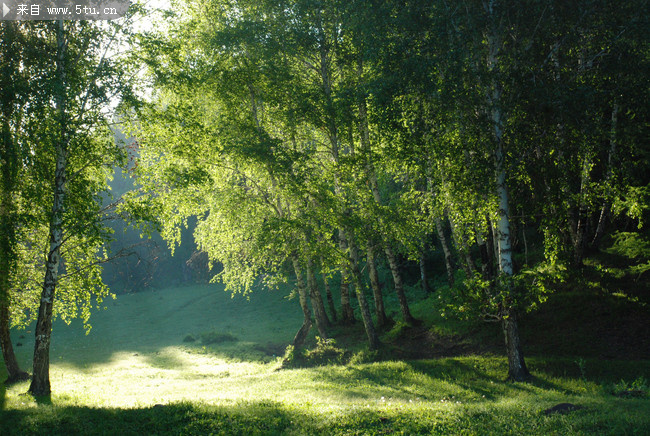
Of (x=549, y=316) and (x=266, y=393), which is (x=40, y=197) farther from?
(x=549, y=316)

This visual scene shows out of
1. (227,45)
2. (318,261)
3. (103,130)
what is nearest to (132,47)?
(103,130)

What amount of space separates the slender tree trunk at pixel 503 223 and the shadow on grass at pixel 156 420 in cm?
661

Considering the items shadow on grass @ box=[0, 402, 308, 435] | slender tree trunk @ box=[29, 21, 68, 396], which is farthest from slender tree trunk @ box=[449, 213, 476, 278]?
slender tree trunk @ box=[29, 21, 68, 396]

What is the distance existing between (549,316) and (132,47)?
17813 millimetres

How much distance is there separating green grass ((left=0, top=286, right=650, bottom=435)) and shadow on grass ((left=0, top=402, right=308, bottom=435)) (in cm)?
2

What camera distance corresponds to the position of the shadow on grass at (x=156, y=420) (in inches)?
324

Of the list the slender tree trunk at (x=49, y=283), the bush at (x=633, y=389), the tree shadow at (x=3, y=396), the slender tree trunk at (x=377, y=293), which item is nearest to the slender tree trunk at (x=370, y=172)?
the slender tree trunk at (x=377, y=293)

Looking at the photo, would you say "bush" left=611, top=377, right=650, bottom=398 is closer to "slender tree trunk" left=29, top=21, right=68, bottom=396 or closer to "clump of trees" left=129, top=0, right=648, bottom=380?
"clump of trees" left=129, top=0, right=648, bottom=380

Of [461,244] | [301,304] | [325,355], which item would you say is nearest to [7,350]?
[301,304]

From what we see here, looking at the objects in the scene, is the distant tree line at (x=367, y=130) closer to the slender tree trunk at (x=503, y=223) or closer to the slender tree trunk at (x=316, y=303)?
the slender tree trunk at (x=503, y=223)

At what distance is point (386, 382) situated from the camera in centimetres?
1316

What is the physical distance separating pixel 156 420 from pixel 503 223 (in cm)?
1012

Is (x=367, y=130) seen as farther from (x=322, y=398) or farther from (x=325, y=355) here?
(x=322, y=398)

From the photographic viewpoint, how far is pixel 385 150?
49.4 feet
